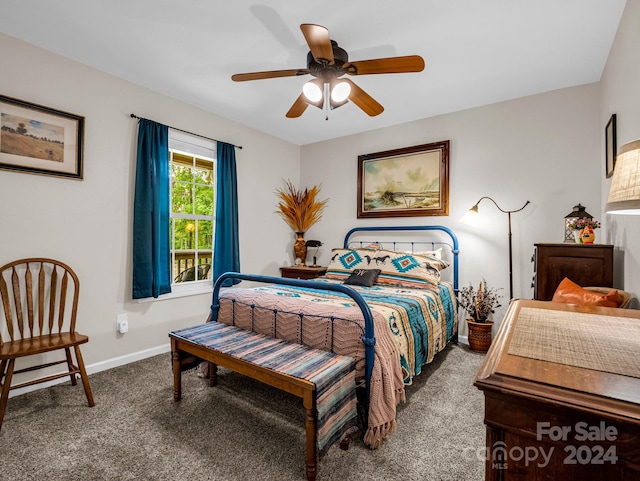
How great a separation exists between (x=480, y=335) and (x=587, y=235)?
1.31 m

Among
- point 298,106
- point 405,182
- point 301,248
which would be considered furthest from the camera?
point 301,248

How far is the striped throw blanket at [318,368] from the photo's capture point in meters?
1.51

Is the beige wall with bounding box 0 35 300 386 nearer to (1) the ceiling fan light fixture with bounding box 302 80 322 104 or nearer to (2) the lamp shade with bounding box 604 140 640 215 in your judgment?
(1) the ceiling fan light fixture with bounding box 302 80 322 104

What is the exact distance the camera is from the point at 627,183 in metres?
0.74

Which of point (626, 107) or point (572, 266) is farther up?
point (626, 107)

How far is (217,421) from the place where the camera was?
1969mm

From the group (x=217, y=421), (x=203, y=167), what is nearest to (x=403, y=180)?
(x=203, y=167)

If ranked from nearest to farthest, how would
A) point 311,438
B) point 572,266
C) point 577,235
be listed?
point 311,438 < point 572,266 < point 577,235

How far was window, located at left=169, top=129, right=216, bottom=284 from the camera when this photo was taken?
11.1ft

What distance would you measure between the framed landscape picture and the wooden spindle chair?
726 mm

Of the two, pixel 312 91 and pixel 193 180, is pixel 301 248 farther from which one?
pixel 312 91

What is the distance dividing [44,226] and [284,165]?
2.87 meters

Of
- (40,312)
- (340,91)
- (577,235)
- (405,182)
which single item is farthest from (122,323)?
(577,235)

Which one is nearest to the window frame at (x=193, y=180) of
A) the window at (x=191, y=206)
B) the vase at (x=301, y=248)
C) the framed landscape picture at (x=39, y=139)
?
the window at (x=191, y=206)
